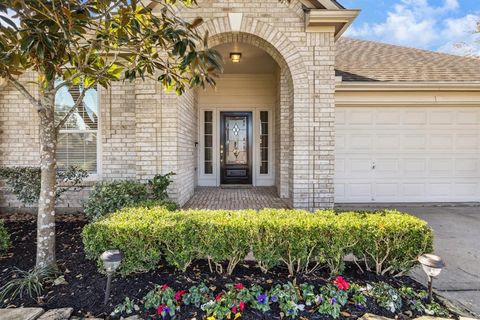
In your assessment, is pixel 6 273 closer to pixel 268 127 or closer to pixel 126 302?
pixel 126 302

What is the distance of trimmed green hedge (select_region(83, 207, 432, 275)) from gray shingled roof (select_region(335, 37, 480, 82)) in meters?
4.74

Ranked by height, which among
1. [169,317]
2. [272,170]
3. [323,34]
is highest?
[323,34]

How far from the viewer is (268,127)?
9203 mm

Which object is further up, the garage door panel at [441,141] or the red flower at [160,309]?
the garage door panel at [441,141]

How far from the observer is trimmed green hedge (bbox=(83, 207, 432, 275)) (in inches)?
112

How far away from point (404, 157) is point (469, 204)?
1879 millimetres

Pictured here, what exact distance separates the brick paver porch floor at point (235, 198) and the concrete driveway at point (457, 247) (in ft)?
5.64

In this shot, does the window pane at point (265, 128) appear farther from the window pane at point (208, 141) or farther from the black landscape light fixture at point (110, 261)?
the black landscape light fixture at point (110, 261)

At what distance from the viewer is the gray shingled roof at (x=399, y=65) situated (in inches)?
268

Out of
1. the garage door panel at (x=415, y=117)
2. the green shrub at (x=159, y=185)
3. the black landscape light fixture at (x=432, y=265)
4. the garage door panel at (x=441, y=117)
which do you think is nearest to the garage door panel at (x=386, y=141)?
the garage door panel at (x=415, y=117)

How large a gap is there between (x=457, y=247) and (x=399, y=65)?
16.8 ft

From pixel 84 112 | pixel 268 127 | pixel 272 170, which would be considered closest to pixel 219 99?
pixel 268 127

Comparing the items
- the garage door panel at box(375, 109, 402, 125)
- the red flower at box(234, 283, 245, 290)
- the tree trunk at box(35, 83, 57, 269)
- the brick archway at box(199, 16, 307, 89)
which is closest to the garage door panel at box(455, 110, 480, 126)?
the garage door panel at box(375, 109, 402, 125)

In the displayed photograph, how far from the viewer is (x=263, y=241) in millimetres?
2877
